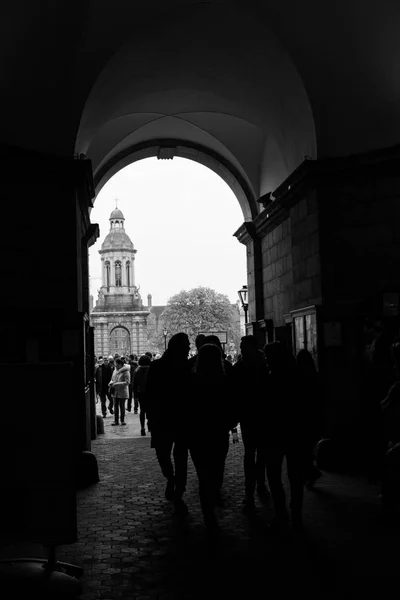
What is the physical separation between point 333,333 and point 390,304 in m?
0.84

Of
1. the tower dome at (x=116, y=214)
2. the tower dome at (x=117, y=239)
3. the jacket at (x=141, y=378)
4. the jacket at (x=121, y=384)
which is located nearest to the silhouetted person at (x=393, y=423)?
the jacket at (x=141, y=378)

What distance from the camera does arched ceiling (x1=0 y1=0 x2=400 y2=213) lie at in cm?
896

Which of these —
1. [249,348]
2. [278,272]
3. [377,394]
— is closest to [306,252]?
[278,272]

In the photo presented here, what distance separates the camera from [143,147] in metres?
15.6

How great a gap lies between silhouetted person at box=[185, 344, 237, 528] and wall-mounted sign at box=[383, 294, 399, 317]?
4.22 meters

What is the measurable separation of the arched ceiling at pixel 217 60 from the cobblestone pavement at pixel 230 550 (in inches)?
196

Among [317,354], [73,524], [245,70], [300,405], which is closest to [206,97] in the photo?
[245,70]

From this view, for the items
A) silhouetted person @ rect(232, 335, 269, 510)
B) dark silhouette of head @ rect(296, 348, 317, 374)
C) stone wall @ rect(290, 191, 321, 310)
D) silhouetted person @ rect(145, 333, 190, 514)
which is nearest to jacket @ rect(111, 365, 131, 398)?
stone wall @ rect(290, 191, 321, 310)

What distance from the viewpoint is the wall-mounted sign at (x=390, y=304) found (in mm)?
9117

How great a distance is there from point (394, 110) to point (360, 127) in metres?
0.53

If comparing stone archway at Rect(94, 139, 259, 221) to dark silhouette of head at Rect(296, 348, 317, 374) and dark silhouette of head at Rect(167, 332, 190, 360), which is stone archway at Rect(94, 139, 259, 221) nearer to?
dark silhouette of head at Rect(167, 332, 190, 360)

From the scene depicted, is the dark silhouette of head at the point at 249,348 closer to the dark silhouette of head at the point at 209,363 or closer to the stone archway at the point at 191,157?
the dark silhouette of head at the point at 209,363

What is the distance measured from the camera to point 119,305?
80.8 m

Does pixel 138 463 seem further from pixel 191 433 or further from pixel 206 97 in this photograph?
pixel 206 97
